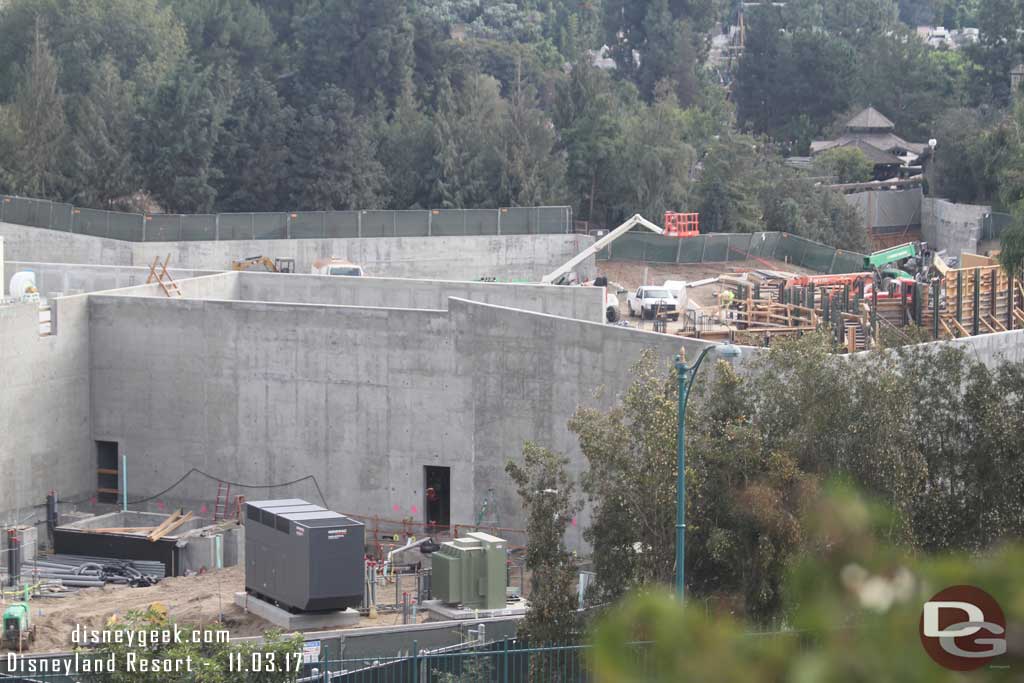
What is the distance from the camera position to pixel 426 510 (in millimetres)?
39844

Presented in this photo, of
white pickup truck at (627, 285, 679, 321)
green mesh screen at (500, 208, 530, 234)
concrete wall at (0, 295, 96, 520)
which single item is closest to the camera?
concrete wall at (0, 295, 96, 520)

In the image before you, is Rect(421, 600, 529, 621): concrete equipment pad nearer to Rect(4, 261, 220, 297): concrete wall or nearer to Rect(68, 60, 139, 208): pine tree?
Rect(4, 261, 220, 297): concrete wall

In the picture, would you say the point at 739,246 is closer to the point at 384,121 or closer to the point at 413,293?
the point at 413,293

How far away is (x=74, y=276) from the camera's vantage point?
47906mm

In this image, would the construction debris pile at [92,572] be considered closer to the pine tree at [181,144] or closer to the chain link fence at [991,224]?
the pine tree at [181,144]

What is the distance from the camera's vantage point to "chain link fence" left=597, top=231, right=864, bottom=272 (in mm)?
62031

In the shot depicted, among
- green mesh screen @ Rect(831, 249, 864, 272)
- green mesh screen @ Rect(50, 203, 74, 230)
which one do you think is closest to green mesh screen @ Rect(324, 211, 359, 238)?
green mesh screen @ Rect(50, 203, 74, 230)

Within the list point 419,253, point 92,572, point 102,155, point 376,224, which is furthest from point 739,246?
point 92,572

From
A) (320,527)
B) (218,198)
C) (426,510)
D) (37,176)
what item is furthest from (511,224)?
(320,527)

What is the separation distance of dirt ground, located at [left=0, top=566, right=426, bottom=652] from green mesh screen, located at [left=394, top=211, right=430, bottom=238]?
1161 inches

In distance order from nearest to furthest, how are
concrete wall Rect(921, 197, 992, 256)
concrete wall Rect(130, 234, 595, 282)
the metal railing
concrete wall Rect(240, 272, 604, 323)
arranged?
the metal railing
concrete wall Rect(240, 272, 604, 323)
concrete wall Rect(130, 234, 595, 282)
concrete wall Rect(921, 197, 992, 256)

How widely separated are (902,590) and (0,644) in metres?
27.4

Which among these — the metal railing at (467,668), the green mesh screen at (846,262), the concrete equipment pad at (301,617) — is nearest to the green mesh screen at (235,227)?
the green mesh screen at (846,262)

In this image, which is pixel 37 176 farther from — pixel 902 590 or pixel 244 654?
pixel 902 590
